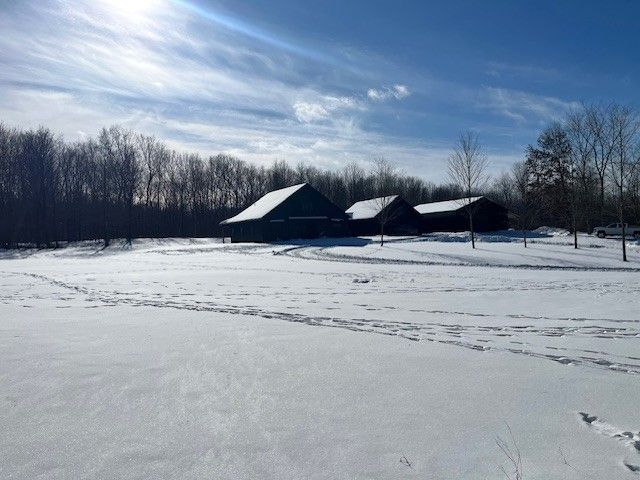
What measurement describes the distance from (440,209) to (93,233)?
1805 inches

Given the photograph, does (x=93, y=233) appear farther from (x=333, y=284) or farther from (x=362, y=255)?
(x=333, y=284)

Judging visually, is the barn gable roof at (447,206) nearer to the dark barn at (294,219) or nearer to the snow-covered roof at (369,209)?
the snow-covered roof at (369,209)

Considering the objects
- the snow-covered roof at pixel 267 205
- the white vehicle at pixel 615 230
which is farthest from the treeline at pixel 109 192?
the white vehicle at pixel 615 230

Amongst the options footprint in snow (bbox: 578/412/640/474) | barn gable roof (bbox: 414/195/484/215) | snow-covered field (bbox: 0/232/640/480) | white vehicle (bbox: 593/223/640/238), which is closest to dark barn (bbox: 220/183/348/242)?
barn gable roof (bbox: 414/195/484/215)

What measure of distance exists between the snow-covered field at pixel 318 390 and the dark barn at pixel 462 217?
158 feet

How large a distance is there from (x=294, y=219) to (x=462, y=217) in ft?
70.2

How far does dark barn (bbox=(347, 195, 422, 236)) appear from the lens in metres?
54.0

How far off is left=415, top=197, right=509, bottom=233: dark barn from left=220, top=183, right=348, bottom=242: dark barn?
13.5m

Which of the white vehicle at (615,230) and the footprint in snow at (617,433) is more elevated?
the white vehicle at (615,230)

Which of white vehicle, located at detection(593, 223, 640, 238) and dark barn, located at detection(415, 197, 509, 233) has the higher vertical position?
dark barn, located at detection(415, 197, 509, 233)

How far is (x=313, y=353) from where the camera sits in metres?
6.01

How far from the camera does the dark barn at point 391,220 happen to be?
177 ft

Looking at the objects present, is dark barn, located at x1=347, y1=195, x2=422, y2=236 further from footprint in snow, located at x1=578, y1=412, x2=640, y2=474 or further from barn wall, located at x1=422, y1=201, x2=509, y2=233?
footprint in snow, located at x1=578, y1=412, x2=640, y2=474

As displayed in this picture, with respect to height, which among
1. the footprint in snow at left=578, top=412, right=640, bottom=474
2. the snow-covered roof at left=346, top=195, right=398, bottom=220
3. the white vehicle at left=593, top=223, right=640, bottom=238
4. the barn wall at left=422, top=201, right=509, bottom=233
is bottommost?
the footprint in snow at left=578, top=412, right=640, bottom=474
